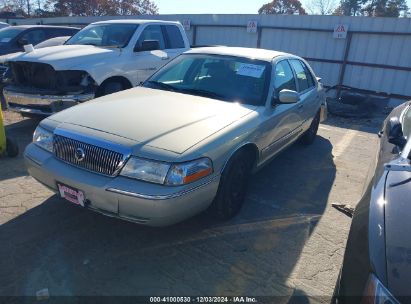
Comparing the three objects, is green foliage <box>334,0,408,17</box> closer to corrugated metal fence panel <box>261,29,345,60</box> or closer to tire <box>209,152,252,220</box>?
corrugated metal fence panel <box>261,29,345,60</box>

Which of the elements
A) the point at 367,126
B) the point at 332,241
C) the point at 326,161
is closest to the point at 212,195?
the point at 332,241

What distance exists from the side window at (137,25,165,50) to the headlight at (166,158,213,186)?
15.0ft

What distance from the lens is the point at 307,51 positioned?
11938mm

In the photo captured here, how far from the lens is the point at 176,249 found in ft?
10.2

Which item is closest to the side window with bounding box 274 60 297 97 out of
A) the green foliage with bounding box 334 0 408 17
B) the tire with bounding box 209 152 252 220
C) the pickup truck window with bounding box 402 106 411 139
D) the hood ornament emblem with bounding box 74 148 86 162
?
the tire with bounding box 209 152 252 220

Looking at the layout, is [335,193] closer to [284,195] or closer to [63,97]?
[284,195]

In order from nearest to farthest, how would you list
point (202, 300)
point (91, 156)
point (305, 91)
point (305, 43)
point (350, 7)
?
point (202, 300) < point (91, 156) < point (305, 91) < point (305, 43) < point (350, 7)

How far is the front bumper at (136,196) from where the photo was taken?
2697 mm

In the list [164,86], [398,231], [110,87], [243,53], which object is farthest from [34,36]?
[398,231]

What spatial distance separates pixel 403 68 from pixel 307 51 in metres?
2.95

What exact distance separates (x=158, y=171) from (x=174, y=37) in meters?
5.47

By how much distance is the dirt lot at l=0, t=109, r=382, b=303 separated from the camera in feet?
8.83

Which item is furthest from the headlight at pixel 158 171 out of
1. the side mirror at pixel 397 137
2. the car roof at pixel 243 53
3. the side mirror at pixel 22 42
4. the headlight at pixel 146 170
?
the side mirror at pixel 22 42

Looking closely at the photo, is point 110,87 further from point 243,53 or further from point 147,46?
point 243,53
